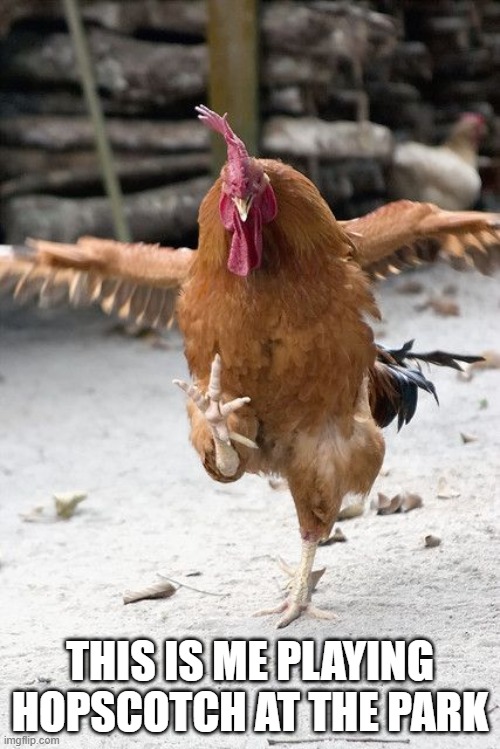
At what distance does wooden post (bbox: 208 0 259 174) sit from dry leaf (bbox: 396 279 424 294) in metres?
1.89

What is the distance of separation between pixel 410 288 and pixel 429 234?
218 inches

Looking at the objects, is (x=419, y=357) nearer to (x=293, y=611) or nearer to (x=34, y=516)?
(x=293, y=611)

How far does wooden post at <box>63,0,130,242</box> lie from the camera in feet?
24.3

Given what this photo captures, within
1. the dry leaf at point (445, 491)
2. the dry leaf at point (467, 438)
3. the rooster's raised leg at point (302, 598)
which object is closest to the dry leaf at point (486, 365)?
the dry leaf at point (467, 438)

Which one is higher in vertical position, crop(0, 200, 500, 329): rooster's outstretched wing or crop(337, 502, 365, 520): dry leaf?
crop(0, 200, 500, 329): rooster's outstretched wing

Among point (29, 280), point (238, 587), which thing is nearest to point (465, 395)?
point (238, 587)

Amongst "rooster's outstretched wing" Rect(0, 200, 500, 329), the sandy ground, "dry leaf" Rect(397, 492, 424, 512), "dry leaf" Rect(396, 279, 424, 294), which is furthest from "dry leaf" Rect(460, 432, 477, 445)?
"dry leaf" Rect(396, 279, 424, 294)

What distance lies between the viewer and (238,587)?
4387 millimetres

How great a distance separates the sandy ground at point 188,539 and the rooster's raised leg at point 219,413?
57cm

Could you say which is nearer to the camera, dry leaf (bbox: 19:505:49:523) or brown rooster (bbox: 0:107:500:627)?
brown rooster (bbox: 0:107:500:627)

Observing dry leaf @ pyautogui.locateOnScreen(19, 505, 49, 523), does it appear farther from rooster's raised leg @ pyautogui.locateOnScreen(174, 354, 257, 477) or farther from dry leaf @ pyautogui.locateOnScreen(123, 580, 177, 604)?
rooster's raised leg @ pyautogui.locateOnScreen(174, 354, 257, 477)

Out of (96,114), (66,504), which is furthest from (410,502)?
(96,114)
